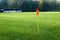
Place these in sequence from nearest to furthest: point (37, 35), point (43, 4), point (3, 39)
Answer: point (3, 39), point (37, 35), point (43, 4)

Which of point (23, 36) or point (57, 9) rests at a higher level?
point (23, 36)

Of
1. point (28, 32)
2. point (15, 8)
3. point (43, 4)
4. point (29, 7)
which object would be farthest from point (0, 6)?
point (28, 32)

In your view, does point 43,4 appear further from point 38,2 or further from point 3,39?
point 3,39

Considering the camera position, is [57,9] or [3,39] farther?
[57,9]

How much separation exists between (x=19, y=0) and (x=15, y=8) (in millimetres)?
7898

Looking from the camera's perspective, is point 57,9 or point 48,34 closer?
point 48,34

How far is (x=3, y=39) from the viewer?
11.5 m

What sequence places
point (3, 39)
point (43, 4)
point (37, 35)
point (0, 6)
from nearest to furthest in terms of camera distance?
point (3, 39)
point (37, 35)
point (0, 6)
point (43, 4)

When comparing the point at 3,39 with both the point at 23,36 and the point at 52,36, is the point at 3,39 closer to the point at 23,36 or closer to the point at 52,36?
the point at 23,36

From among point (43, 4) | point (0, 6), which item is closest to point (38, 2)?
point (43, 4)

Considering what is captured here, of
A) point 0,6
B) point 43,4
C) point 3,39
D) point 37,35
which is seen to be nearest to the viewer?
point 3,39

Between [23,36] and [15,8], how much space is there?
55279 mm

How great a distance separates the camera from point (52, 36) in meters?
12.1

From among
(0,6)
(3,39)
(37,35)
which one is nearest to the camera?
(3,39)
